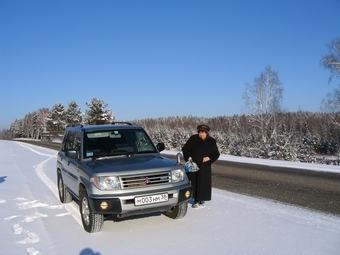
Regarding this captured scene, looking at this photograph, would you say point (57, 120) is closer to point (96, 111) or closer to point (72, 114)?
point (72, 114)

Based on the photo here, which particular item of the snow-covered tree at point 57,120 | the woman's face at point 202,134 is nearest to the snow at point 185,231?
the woman's face at point 202,134

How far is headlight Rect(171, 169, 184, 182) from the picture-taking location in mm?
5324

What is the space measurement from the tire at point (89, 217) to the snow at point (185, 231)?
132mm

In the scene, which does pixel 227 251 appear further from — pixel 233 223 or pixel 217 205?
pixel 217 205

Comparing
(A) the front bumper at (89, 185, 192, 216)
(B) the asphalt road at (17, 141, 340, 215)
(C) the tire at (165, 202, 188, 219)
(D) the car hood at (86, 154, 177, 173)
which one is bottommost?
(B) the asphalt road at (17, 141, 340, 215)

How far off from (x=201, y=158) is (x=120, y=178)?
2.29 m

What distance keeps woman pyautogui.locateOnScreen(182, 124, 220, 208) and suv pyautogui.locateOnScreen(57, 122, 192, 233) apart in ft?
2.77

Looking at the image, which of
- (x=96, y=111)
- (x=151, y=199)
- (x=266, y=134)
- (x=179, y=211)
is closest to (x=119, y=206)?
(x=151, y=199)

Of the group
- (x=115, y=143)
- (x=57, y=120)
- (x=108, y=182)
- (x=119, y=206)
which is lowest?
(x=119, y=206)

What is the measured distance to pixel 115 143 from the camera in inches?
247

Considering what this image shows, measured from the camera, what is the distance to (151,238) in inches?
190

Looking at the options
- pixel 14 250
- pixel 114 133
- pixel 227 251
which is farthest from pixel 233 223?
pixel 14 250

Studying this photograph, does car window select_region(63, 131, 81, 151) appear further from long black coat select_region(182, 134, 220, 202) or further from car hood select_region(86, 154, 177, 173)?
long black coat select_region(182, 134, 220, 202)

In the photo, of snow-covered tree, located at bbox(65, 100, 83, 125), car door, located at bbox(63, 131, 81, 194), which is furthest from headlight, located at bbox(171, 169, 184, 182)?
snow-covered tree, located at bbox(65, 100, 83, 125)
